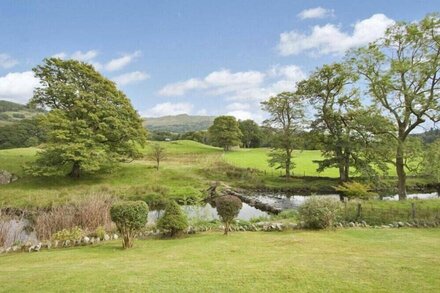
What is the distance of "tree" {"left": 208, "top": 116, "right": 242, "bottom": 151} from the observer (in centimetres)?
6981

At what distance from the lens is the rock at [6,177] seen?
31.2 m

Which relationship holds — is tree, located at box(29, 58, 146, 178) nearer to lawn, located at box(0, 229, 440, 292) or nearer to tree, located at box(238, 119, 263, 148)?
lawn, located at box(0, 229, 440, 292)

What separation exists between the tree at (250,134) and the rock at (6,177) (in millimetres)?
60790

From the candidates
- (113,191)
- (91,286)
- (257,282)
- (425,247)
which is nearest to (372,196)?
(425,247)

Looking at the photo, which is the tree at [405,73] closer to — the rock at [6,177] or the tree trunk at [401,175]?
the tree trunk at [401,175]

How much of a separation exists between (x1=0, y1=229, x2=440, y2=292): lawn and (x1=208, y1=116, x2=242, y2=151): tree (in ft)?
188

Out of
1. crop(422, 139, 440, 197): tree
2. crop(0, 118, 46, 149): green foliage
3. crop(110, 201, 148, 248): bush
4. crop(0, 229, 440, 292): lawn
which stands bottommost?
crop(0, 229, 440, 292): lawn

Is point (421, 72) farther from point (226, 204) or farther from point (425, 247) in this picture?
point (226, 204)

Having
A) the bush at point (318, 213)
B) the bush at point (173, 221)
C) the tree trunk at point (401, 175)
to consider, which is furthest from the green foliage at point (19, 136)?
the bush at point (318, 213)

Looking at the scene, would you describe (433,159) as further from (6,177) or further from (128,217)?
(6,177)

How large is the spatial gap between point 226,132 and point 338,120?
124 ft

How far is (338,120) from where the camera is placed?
1314 inches

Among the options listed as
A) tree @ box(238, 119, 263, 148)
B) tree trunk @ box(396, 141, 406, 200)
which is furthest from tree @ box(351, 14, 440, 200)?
tree @ box(238, 119, 263, 148)

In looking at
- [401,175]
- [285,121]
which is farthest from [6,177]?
[401,175]
